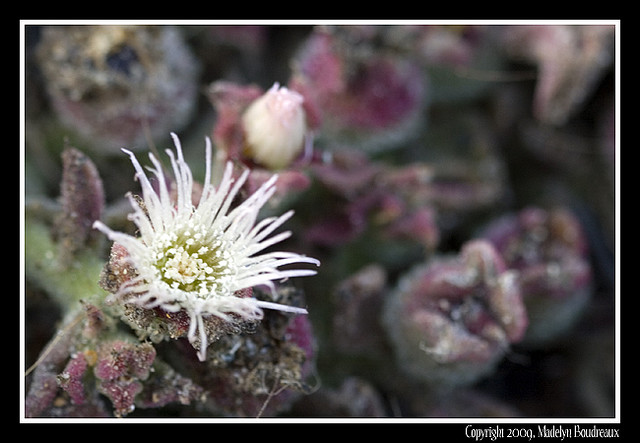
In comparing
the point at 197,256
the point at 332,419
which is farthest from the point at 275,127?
the point at 332,419

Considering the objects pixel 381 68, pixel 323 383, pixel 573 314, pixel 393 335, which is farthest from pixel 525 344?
pixel 381 68

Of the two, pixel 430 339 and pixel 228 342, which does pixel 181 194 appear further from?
pixel 430 339

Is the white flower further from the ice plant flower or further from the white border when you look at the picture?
the white border

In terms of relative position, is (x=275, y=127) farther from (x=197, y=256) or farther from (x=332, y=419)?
(x=332, y=419)

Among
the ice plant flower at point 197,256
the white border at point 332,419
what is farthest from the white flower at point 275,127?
the white border at point 332,419

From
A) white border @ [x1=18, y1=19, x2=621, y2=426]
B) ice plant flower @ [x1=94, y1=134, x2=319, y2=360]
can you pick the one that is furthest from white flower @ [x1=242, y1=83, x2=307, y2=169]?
white border @ [x1=18, y1=19, x2=621, y2=426]
